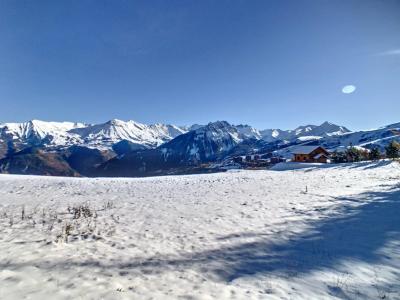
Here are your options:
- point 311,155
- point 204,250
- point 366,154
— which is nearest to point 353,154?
point 366,154

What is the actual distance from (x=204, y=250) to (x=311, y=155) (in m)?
92.2

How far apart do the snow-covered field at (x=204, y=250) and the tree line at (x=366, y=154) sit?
152ft

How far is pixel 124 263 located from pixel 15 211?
9.97 metres

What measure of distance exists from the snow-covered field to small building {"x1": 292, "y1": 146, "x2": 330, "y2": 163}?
80571mm

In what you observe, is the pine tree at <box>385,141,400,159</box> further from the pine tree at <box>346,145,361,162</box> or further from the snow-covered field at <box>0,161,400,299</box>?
the snow-covered field at <box>0,161,400,299</box>

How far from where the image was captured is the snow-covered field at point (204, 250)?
637 centimetres

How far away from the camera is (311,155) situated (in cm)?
9262

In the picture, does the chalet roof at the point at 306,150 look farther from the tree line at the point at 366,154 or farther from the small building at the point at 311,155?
the tree line at the point at 366,154

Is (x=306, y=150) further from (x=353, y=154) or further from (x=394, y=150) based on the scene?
(x=394, y=150)

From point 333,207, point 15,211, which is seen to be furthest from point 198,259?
point 15,211

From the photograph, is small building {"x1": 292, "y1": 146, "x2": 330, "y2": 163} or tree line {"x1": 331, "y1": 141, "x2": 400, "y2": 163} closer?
tree line {"x1": 331, "y1": 141, "x2": 400, "y2": 163}

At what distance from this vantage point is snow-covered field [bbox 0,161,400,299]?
637 centimetres

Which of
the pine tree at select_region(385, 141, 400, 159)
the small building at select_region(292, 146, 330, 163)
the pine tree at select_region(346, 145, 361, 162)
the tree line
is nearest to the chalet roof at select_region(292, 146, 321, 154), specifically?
the small building at select_region(292, 146, 330, 163)

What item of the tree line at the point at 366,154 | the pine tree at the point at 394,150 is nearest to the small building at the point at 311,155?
the tree line at the point at 366,154
